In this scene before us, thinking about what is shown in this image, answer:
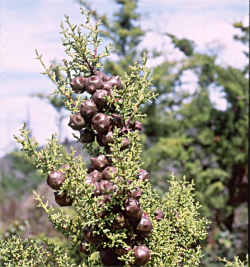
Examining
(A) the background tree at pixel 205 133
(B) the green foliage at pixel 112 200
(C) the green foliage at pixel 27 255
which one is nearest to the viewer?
(B) the green foliage at pixel 112 200

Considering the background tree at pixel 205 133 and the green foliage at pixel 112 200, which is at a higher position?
the green foliage at pixel 112 200

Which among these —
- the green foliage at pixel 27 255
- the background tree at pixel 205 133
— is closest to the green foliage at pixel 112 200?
the green foliage at pixel 27 255

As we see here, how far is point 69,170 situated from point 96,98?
0.25m

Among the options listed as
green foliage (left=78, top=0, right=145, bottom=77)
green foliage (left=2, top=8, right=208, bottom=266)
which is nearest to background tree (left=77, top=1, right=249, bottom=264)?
green foliage (left=78, top=0, right=145, bottom=77)

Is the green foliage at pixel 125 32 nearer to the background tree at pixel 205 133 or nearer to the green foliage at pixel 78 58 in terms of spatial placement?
the background tree at pixel 205 133

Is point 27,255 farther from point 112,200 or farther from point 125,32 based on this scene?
point 125,32

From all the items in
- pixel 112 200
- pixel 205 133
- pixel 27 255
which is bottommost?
pixel 205 133

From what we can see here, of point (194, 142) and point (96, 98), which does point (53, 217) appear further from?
point (194, 142)

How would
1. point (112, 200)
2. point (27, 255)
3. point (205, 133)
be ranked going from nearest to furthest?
1. point (112, 200)
2. point (27, 255)
3. point (205, 133)

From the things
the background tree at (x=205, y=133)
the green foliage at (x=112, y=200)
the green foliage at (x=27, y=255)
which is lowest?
the background tree at (x=205, y=133)

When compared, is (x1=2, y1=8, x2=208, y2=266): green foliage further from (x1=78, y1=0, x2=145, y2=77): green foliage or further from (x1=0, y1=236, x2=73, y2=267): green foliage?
(x1=78, y1=0, x2=145, y2=77): green foliage

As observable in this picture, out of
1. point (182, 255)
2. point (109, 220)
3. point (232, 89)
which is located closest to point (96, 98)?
point (109, 220)

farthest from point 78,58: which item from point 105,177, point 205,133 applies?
point 205,133

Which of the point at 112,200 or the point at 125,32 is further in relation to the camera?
the point at 125,32
